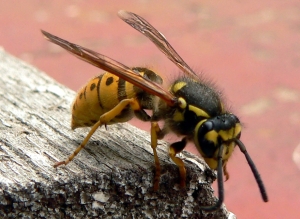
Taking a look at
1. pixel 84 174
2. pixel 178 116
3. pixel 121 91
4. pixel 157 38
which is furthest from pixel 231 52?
pixel 84 174

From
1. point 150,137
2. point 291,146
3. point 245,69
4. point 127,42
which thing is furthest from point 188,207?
point 127,42

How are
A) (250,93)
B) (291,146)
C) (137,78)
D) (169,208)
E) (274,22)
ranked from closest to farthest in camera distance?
(169,208) → (137,78) → (291,146) → (250,93) → (274,22)

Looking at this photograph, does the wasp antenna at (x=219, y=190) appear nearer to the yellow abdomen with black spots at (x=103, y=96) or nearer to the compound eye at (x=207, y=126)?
the compound eye at (x=207, y=126)

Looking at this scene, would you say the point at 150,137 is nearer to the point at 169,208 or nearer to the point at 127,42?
the point at 169,208

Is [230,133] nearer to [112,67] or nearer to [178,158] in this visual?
[178,158]

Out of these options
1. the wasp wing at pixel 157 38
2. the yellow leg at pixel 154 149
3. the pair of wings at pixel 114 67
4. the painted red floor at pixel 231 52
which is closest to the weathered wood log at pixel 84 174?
the yellow leg at pixel 154 149

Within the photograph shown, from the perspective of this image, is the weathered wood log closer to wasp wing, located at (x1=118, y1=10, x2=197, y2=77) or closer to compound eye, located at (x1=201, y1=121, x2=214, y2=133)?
compound eye, located at (x1=201, y1=121, x2=214, y2=133)
